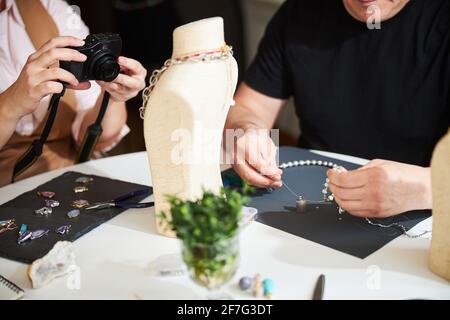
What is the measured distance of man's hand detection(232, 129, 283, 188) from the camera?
3.52 feet

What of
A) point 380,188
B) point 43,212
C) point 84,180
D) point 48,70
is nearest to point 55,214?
point 43,212

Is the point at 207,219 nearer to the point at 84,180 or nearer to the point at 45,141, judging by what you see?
the point at 84,180

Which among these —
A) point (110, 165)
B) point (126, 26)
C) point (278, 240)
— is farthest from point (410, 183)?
point (126, 26)

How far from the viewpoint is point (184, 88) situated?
33.6 inches

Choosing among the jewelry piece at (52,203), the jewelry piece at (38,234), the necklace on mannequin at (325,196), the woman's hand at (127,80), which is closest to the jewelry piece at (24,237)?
the jewelry piece at (38,234)

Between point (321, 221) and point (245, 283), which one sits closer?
point (245, 283)

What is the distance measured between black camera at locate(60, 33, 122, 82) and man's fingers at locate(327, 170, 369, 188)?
1.55 ft

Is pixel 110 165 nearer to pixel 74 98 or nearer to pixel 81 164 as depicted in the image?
pixel 81 164

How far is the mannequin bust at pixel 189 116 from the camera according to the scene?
86cm

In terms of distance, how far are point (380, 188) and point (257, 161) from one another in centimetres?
25

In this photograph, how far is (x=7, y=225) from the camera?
99 cm

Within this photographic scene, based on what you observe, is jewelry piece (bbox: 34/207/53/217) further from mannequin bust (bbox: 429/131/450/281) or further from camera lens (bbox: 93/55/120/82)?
mannequin bust (bbox: 429/131/450/281)

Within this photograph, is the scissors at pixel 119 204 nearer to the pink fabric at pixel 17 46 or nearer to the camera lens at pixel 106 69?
the camera lens at pixel 106 69

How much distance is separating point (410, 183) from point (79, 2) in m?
2.45
